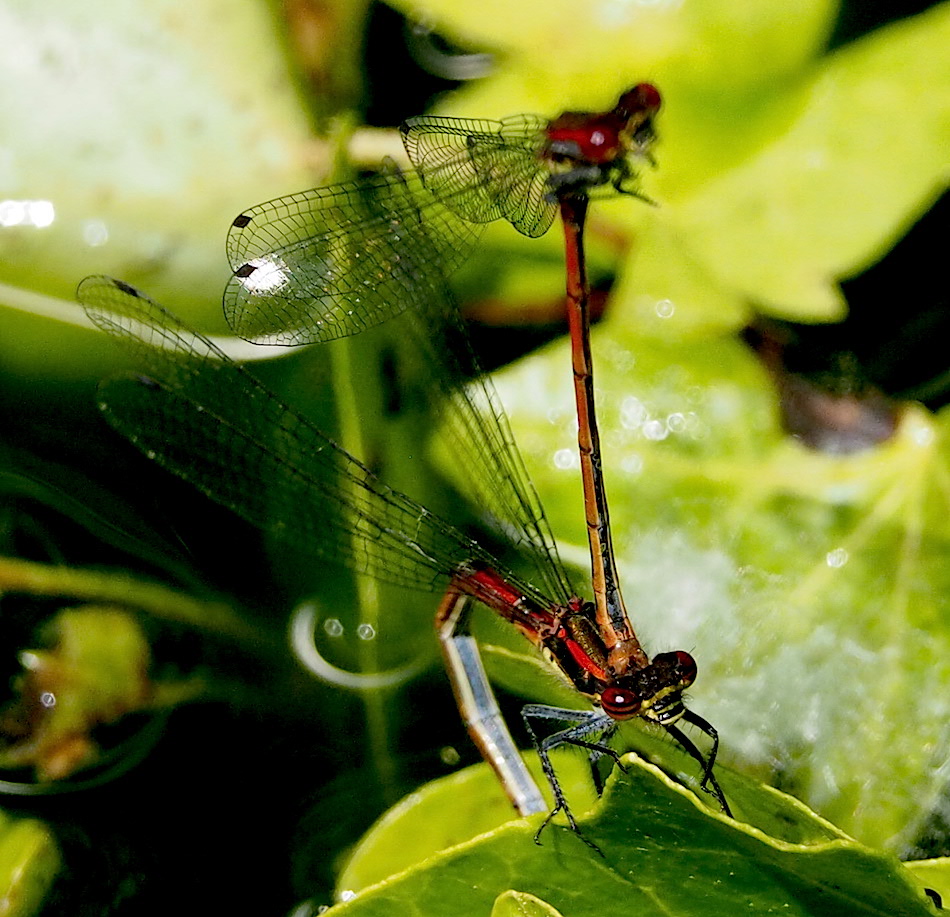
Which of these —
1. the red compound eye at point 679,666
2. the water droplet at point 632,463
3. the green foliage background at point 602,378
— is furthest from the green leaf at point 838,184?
the red compound eye at point 679,666

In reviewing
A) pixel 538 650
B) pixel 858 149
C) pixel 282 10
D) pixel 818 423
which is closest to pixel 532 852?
pixel 538 650

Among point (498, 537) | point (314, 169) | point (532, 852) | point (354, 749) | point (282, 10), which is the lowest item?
point (532, 852)

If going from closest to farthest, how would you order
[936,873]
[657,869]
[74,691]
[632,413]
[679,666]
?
[657,869] < [936,873] < [679,666] < [632,413] < [74,691]

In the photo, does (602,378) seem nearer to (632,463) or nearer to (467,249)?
(632,463)

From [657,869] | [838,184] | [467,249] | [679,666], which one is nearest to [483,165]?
[467,249]

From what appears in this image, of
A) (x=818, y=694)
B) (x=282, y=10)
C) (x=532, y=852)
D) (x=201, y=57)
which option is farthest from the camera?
(x=282, y=10)

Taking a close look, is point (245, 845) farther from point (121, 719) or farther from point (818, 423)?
point (818, 423)

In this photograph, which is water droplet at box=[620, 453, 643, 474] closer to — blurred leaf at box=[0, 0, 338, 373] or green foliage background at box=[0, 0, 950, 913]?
green foliage background at box=[0, 0, 950, 913]
